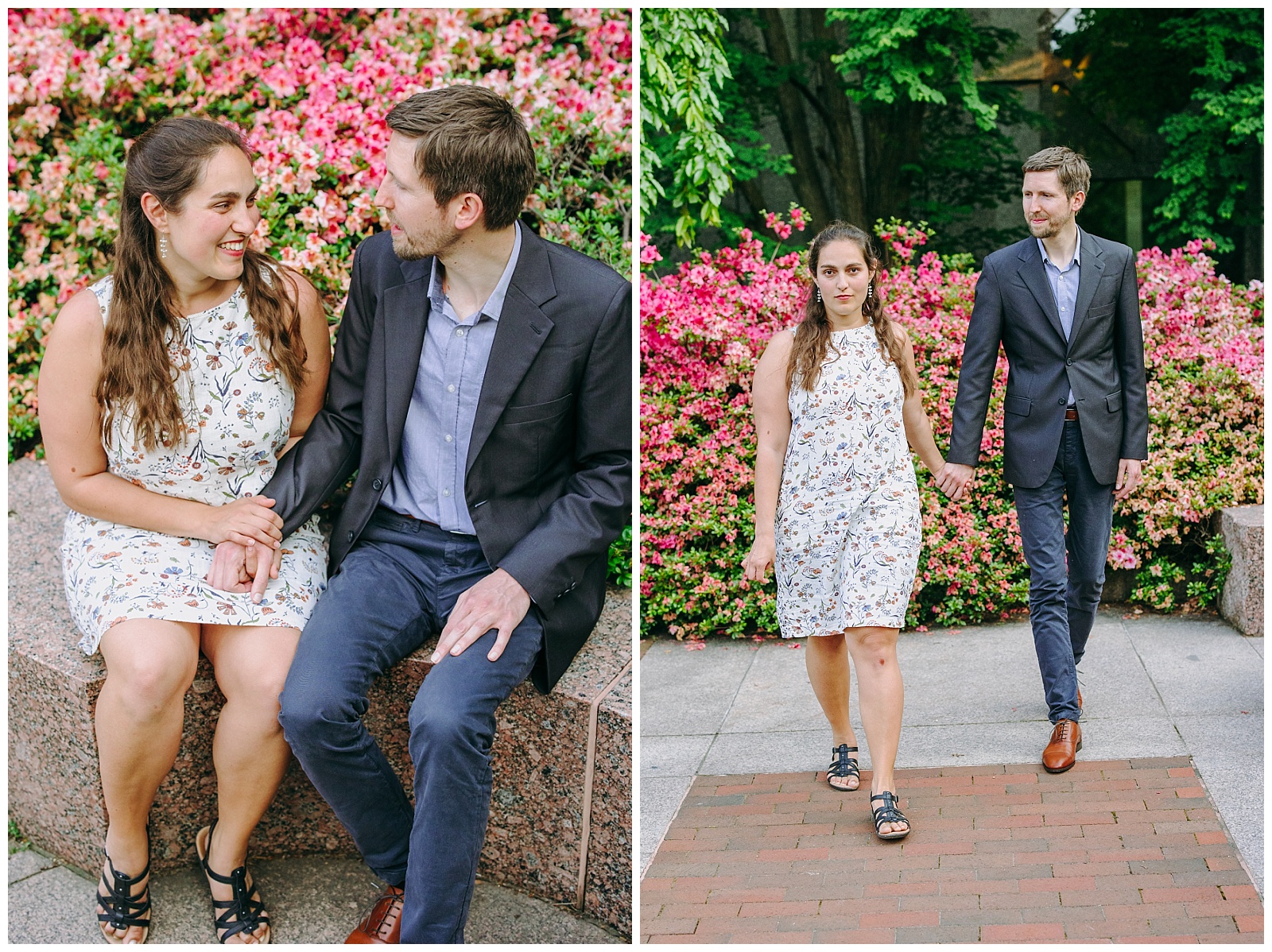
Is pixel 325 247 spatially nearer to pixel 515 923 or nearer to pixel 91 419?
pixel 91 419

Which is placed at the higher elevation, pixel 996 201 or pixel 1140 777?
pixel 996 201

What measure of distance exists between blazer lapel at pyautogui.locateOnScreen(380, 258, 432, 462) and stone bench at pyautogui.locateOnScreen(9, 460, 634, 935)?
0.66 metres

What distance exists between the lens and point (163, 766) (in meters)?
3.01

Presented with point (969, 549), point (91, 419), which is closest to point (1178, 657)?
point (969, 549)

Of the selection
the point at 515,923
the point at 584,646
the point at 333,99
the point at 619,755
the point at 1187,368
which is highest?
the point at 333,99

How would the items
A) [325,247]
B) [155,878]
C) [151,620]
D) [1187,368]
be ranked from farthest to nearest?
[1187,368], [325,247], [155,878], [151,620]

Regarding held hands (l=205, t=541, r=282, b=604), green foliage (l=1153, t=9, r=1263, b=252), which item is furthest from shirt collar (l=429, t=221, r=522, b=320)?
green foliage (l=1153, t=9, r=1263, b=252)

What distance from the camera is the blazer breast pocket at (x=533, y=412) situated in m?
3.03

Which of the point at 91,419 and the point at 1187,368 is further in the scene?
the point at 1187,368

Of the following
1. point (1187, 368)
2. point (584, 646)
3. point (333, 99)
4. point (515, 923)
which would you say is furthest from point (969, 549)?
point (333, 99)

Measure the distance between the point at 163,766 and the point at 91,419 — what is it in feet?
3.21

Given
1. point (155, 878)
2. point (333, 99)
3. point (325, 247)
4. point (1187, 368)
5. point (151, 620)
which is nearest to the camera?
point (151, 620)

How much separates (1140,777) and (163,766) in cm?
300

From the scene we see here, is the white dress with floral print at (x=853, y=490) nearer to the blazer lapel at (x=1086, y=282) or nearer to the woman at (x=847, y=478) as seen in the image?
the woman at (x=847, y=478)
